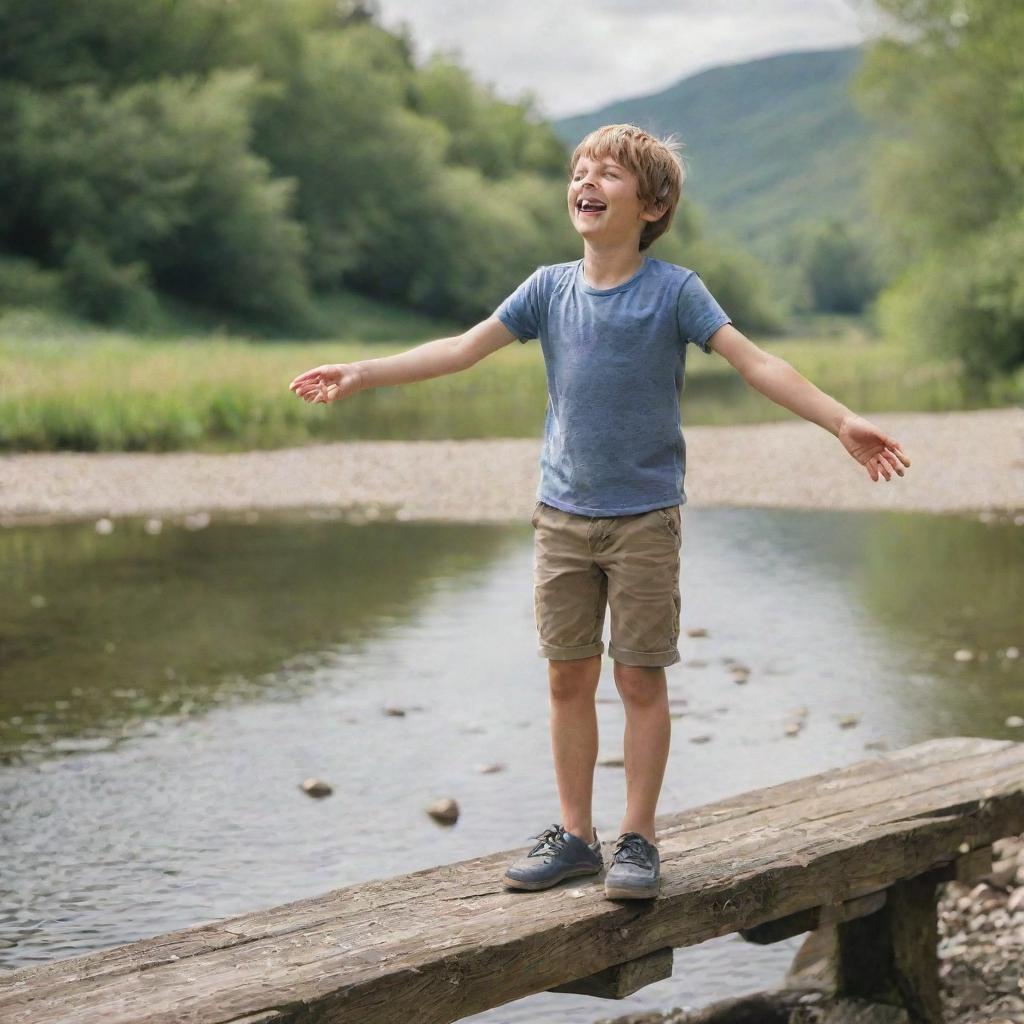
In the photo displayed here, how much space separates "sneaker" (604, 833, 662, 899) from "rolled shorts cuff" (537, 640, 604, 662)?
0.50 meters

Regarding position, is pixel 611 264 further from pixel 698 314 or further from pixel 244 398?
pixel 244 398

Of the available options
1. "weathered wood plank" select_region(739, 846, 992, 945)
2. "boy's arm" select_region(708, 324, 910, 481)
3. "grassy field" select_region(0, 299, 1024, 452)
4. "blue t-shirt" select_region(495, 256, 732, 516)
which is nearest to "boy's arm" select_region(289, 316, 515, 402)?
"blue t-shirt" select_region(495, 256, 732, 516)

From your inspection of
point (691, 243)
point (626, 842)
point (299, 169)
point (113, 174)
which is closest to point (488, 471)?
point (626, 842)

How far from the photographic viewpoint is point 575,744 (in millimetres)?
4352

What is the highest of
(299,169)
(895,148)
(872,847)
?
(299,169)

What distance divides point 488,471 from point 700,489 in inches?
122

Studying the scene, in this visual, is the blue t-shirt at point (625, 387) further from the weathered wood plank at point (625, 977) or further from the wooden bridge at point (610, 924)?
the weathered wood plank at point (625, 977)

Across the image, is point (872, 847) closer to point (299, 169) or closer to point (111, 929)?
point (111, 929)

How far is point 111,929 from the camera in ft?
18.3

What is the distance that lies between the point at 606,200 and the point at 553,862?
1.77 metres

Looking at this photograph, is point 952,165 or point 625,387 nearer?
point 625,387

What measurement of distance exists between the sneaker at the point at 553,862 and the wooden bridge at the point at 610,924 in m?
0.04

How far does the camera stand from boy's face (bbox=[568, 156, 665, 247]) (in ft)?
13.5

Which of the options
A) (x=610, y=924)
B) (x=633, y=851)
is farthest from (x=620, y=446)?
(x=610, y=924)
